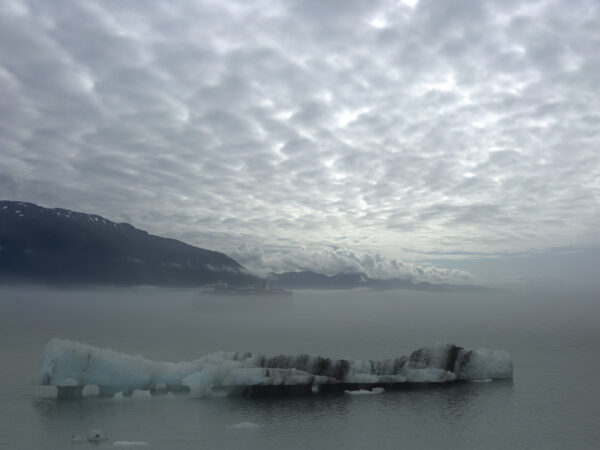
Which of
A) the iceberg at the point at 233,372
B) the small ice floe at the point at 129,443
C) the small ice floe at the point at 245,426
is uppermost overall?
the iceberg at the point at 233,372

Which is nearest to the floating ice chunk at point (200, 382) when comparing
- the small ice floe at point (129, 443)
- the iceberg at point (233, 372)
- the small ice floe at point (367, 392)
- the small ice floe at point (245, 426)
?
the iceberg at point (233, 372)

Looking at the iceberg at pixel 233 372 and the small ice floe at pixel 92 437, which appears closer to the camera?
the small ice floe at pixel 92 437

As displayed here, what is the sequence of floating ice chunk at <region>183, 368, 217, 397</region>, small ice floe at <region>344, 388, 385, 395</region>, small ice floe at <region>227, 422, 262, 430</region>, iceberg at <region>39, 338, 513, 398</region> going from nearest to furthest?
small ice floe at <region>227, 422, 262, 430</region>
iceberg at <region>39, 338, 513, 398</region>
floating ice chunk at <region>183, 368, 217, 397</region>
small ice floe at <region>344, 388, 385, 395</region>

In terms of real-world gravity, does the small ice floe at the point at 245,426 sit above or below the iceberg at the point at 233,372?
below

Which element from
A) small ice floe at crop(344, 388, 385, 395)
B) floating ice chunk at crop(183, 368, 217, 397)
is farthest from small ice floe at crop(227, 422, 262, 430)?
small ice floe at crop(344, 388, 385, 395)

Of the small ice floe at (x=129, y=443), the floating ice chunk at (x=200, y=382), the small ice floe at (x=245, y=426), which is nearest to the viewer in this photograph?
the small ice floe at (x=129, y=443)

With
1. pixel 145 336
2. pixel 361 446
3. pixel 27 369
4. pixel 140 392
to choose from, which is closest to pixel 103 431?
pixel 140 392

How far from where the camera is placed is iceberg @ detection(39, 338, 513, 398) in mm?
37094

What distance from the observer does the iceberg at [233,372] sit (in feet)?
122

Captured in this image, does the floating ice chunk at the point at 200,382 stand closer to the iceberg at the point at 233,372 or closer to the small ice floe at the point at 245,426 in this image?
the iceberg at the point at 233,372

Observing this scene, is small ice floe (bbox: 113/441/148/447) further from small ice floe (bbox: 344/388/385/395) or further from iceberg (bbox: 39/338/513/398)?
small ice floe (bbox: 344/388/385/395)

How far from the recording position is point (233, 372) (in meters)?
38.2

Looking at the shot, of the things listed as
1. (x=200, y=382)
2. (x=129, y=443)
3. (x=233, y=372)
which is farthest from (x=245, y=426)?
(x=200, y=382)

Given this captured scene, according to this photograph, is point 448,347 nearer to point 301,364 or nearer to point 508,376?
point 508,376
